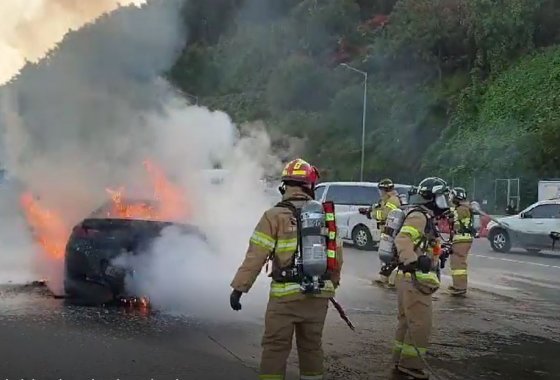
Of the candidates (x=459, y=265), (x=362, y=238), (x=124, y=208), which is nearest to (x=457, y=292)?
(x=459, y=265)

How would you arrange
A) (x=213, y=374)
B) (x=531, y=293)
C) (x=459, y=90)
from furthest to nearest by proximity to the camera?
(x=459, y=90) → (x=531, y=293) → (x=213, y=374)

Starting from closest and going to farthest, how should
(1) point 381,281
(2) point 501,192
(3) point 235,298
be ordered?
(3) point 235,298, (1) point 381,281, (2) point 501,192

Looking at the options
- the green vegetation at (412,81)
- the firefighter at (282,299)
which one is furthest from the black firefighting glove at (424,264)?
the green vegetation at (412,81)

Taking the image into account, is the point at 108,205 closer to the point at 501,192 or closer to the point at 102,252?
the point at 102,252

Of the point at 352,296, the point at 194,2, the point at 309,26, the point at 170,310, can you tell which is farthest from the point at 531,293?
the point at 309,26

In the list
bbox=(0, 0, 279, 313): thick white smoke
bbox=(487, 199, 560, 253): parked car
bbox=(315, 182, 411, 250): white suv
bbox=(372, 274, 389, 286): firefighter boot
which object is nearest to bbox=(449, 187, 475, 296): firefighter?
bbox=(372, 274, 389, 286): firefighter boot

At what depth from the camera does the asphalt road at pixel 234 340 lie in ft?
20.1

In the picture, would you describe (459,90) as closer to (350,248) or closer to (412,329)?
(350,248)

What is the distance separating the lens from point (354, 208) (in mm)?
18828

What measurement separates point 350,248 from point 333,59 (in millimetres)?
27126

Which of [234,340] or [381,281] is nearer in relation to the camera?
[234,340]

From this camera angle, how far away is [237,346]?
698 centimetres

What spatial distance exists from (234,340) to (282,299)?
2351 mm

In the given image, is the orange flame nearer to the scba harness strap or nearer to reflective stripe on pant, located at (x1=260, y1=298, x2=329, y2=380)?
the scba harness strap
